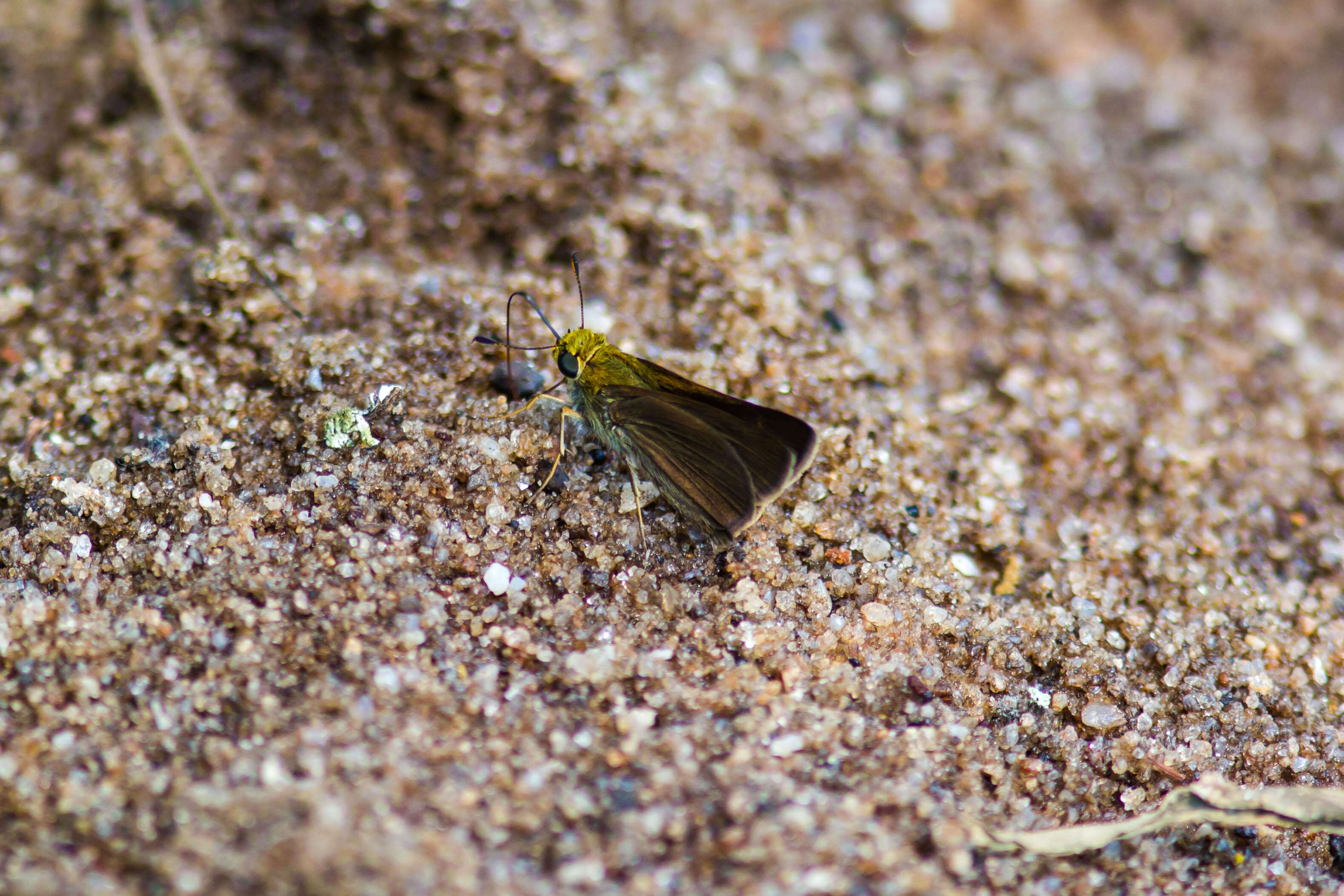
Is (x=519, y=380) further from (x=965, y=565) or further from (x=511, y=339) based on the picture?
(x=965, y=565)

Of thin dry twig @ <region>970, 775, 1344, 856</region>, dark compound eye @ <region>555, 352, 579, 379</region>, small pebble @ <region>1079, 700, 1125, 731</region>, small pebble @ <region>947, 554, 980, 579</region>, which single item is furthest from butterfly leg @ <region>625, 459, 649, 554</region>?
small pebble @ <region>1079, 700, 1125, 731</region>

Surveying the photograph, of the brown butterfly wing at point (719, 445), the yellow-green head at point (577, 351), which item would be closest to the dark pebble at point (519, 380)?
the yellow-green head at point (577, 351)

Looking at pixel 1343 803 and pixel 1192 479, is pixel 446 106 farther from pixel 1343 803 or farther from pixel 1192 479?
pixel 1343 803

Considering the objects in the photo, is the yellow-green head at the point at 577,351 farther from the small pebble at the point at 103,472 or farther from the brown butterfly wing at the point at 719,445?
the small pebble at the point at 103,472

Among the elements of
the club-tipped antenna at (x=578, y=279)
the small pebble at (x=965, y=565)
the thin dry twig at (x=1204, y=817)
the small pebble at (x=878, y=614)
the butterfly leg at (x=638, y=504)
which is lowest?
the thin dry twig at (x=1204, y=817)

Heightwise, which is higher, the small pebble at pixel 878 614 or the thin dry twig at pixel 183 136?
the thin dry twig at pixel 183 136

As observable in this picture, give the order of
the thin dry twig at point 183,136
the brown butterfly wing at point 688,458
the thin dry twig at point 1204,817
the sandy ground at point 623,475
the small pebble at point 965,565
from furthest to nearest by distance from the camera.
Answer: the thin dry twig at point 183,136
the small pebble at point 965,565
the brown butterfly wing at point 688,458
the thin dry twig at point 1204,817
the sandy ground at point 623,475
